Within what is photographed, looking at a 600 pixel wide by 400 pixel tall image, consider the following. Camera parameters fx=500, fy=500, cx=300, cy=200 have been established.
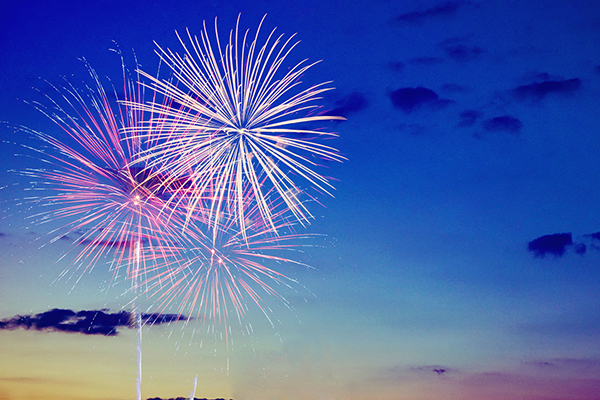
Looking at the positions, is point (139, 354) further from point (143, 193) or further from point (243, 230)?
point (243, 230)

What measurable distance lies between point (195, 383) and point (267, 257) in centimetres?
1150

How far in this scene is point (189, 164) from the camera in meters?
27.4

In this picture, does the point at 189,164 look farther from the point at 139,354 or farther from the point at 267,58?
the point at 139,354

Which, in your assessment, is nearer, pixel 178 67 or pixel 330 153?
pixel 330 153

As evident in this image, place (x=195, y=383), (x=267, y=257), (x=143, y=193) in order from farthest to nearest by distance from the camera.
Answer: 1. (x=195, y=383)
2. (x=143, y=193)
3. (x=267, y=257)

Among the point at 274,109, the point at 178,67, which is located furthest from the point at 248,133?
the point at 178,67

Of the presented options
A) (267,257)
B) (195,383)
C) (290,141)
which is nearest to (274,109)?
(290,141)

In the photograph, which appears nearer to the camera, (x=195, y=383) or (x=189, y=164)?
(x=189, y=164)

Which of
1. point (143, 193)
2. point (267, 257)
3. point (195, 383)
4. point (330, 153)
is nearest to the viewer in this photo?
point (330, 153)

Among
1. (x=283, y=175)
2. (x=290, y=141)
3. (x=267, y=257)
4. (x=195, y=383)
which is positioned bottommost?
(x=195, y=383)

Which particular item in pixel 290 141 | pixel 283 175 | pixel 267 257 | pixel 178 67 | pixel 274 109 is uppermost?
pixel 178 67

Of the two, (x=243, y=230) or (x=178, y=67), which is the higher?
(x=178, y=67)

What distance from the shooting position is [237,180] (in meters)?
26.5

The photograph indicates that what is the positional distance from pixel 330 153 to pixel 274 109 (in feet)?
13.4
